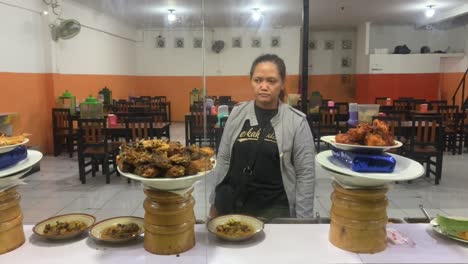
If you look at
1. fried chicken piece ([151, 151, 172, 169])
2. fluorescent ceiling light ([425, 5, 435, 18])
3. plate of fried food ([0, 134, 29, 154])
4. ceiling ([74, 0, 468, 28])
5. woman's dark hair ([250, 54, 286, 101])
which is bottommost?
fried chicken piece ([151, 151, 172, 169])

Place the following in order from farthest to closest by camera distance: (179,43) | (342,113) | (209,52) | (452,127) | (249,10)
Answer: (209,52) < (249,10) < (179,43) < (342,113) < (452,127)

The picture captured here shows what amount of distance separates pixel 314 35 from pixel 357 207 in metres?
8.81

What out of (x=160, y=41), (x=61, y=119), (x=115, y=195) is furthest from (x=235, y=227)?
(x=160, y=41)

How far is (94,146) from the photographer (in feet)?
14.5

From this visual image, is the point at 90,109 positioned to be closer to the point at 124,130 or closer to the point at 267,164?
the point at 124,130

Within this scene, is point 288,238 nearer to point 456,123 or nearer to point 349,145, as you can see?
point 349,145

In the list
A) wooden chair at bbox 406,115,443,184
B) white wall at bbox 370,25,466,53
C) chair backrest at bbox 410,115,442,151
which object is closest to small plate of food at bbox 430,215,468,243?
wooden chair at bbox 406,115,443,184

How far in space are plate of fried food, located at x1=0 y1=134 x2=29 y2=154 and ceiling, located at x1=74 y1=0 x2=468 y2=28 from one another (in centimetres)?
497

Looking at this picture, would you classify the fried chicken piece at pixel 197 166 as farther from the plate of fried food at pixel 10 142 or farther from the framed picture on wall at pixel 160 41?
the framed picture on wall at pixel 160 41

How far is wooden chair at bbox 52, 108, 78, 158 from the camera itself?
557 centimetres

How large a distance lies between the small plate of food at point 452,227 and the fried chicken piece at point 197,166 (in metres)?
0.76

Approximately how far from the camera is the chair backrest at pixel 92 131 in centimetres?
438

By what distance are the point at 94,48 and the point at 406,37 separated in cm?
717

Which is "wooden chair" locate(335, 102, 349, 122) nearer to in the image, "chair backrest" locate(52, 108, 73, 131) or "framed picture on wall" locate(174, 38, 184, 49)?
"framed picture on wall" locate(174, 38, 184, 49)
